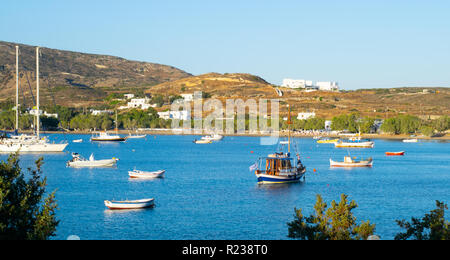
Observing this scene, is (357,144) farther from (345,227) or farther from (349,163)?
(345,227)

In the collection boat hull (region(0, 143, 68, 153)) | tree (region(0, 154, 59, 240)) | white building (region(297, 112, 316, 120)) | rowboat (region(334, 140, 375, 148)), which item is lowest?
rowboat (region(334, 140, 375, 148))

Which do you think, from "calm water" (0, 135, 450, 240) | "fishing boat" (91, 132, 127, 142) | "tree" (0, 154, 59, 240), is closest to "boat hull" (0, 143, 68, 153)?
"calm water" (0, 135, 450, 240)

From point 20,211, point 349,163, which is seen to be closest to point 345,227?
point 20,211


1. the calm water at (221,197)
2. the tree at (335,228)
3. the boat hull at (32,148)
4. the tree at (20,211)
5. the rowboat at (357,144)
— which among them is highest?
the tree at (20,211)

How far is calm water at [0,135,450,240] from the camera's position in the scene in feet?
108

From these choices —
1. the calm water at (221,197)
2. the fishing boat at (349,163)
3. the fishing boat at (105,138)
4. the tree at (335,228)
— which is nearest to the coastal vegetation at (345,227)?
the tree at (335,228)

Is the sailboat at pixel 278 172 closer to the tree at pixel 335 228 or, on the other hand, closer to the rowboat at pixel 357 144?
the tree at pixel 335 228

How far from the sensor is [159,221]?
3528 cm

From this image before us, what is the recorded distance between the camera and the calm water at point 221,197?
3297cm

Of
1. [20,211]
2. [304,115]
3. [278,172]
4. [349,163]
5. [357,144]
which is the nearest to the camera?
[20,211]

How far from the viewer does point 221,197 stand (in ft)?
152

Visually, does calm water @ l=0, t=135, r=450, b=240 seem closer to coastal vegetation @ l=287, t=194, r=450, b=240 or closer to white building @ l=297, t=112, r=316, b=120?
coastal vegetation @ l=287, t=194, r=450, b=240
